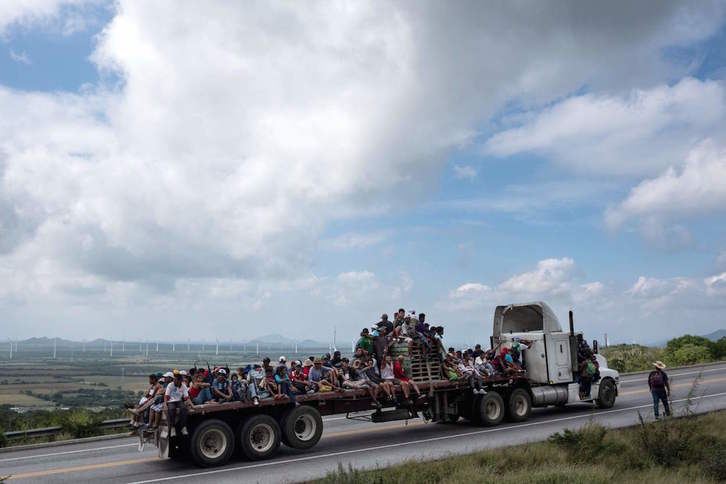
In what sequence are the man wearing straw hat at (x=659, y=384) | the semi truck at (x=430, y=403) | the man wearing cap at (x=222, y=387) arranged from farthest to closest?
the man wearing straw hat at (x=659, y=384) < the man wearing cap at (x=222, y=387) < the semi truck at (x=430, y=403)

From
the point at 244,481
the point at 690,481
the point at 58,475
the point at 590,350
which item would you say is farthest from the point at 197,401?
the point at 590,350

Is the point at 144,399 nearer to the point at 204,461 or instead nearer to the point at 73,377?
the point at 204,461

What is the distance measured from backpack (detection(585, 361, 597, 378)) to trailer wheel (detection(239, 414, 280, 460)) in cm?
1009

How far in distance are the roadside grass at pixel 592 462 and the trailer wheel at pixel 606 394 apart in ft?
18.1

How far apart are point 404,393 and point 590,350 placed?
7.18 meters

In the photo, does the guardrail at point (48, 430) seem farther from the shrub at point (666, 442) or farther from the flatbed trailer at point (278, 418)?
the shrub at point (666, 442)

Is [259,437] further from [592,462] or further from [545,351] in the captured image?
[545,351]

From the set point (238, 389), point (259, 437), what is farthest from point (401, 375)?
point (238, 389)

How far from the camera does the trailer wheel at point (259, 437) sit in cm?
1406

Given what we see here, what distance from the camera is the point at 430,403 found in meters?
17.4

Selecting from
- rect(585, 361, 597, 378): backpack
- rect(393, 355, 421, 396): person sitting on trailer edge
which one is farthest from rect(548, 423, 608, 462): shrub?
rect(585, 361, 597, 378): backpack

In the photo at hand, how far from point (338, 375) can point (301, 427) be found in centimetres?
162

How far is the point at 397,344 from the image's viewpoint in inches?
659

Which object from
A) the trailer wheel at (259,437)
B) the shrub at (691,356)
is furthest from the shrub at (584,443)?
the shrub at (691,356)
